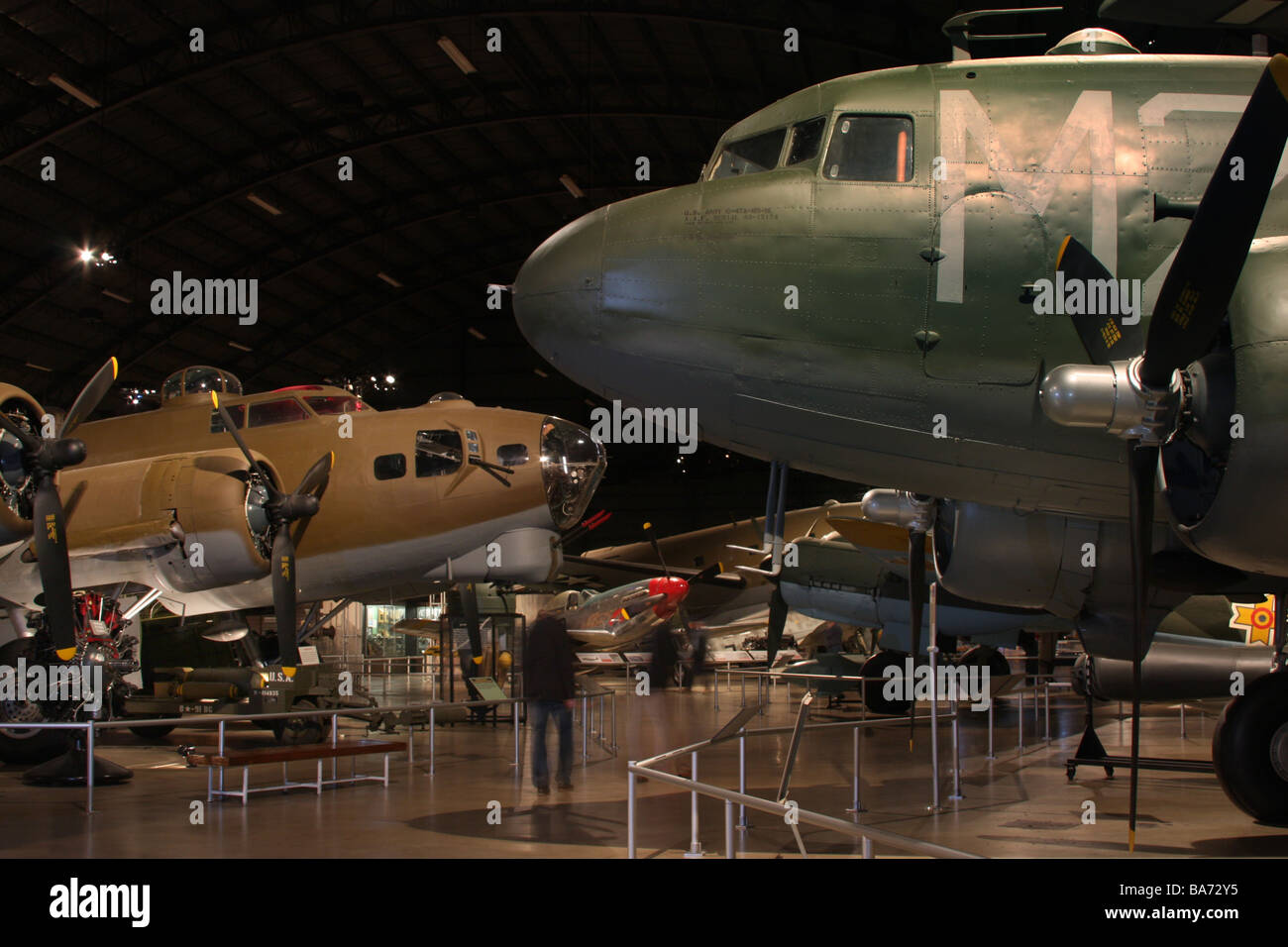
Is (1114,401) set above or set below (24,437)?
below

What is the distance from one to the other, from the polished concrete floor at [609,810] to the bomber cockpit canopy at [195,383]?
598 centimetres

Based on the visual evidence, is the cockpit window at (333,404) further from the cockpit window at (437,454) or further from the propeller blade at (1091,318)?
the propeller blade at (1091,318)

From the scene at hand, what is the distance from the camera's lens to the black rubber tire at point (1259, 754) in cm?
838

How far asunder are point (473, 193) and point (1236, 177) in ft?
114

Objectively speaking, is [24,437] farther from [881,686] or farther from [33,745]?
[881,686]

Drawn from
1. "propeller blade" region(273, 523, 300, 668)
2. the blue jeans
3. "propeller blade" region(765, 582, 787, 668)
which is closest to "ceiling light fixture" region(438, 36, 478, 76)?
"propeller blade" region(765, 582, 787, 668)

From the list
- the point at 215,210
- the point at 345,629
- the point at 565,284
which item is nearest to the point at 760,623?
the point at 345,629

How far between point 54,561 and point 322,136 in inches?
982

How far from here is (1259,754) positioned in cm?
844

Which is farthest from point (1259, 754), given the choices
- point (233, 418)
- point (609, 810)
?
point (233, 418)

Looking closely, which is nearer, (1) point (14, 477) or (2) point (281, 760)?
(2) point (281, 760)

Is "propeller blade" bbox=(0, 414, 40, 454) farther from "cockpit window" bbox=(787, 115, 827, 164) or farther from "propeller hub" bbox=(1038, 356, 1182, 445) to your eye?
"propeller hub" bbox=(1038, 356, 1182, 445)

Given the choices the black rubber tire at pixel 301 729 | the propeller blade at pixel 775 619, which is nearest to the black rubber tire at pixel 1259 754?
the black rubber tire at pixel 301 729

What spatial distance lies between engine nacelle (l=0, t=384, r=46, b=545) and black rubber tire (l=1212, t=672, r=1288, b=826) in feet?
36.9
